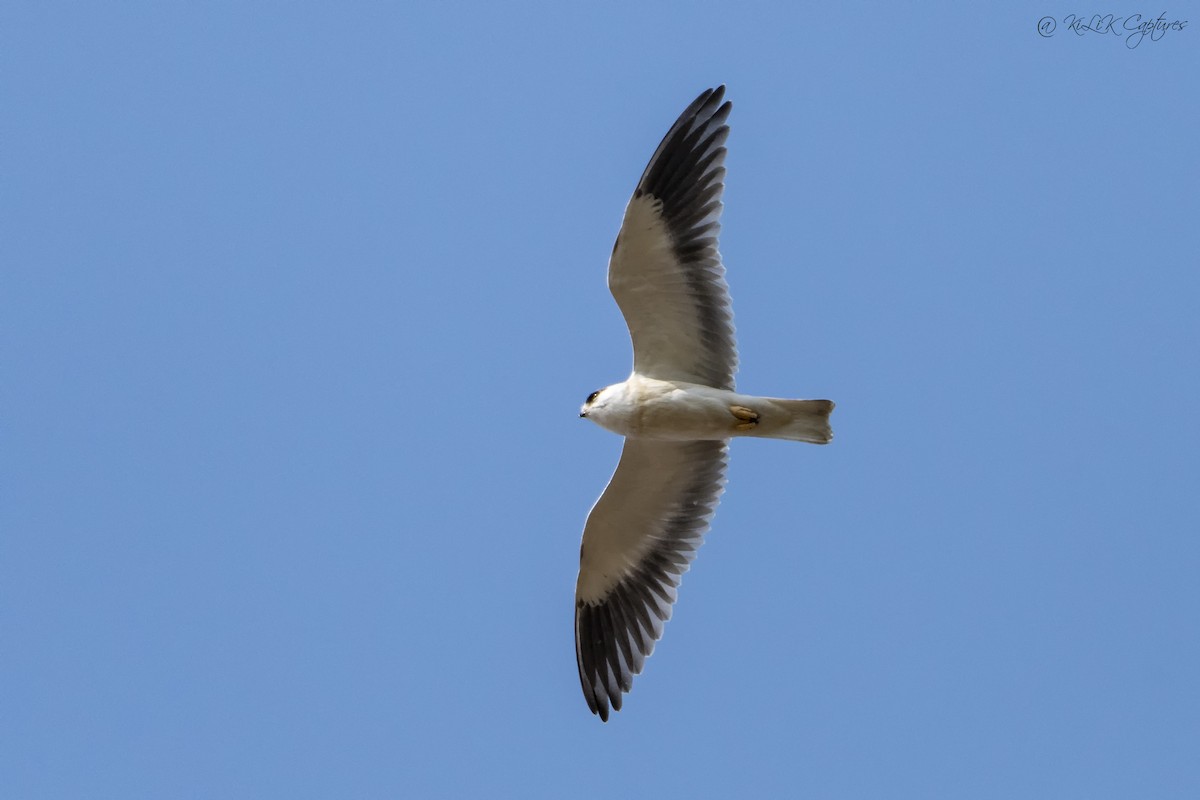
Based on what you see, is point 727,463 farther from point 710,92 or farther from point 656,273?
point 710,92

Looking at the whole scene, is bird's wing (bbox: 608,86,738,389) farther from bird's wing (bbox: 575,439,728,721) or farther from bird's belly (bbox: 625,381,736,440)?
bird's wing (bbox: 575,439,728,721)

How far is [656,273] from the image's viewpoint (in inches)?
383

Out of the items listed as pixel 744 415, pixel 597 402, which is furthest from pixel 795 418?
pixel 597 402

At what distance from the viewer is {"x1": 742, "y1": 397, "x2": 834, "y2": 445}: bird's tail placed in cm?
955

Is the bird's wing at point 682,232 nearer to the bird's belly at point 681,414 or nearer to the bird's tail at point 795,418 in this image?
the bird's belly at point 681,414

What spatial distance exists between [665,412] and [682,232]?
133cm

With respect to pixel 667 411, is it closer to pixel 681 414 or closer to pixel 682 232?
pixel 681 414

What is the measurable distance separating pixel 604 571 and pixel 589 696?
1007mm

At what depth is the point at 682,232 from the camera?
381 inches

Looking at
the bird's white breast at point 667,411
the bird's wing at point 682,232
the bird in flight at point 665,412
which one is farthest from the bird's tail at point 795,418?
the bird's wing at point 682,232

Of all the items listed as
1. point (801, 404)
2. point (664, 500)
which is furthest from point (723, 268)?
point (664, 500)

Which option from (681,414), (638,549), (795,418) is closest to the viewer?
(795,418)

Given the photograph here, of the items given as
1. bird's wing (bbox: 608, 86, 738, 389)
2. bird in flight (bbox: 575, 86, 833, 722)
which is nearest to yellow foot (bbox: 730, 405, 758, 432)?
bird in flight (bbox: 575, 86, 833, 722)

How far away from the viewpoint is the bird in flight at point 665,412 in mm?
9641
